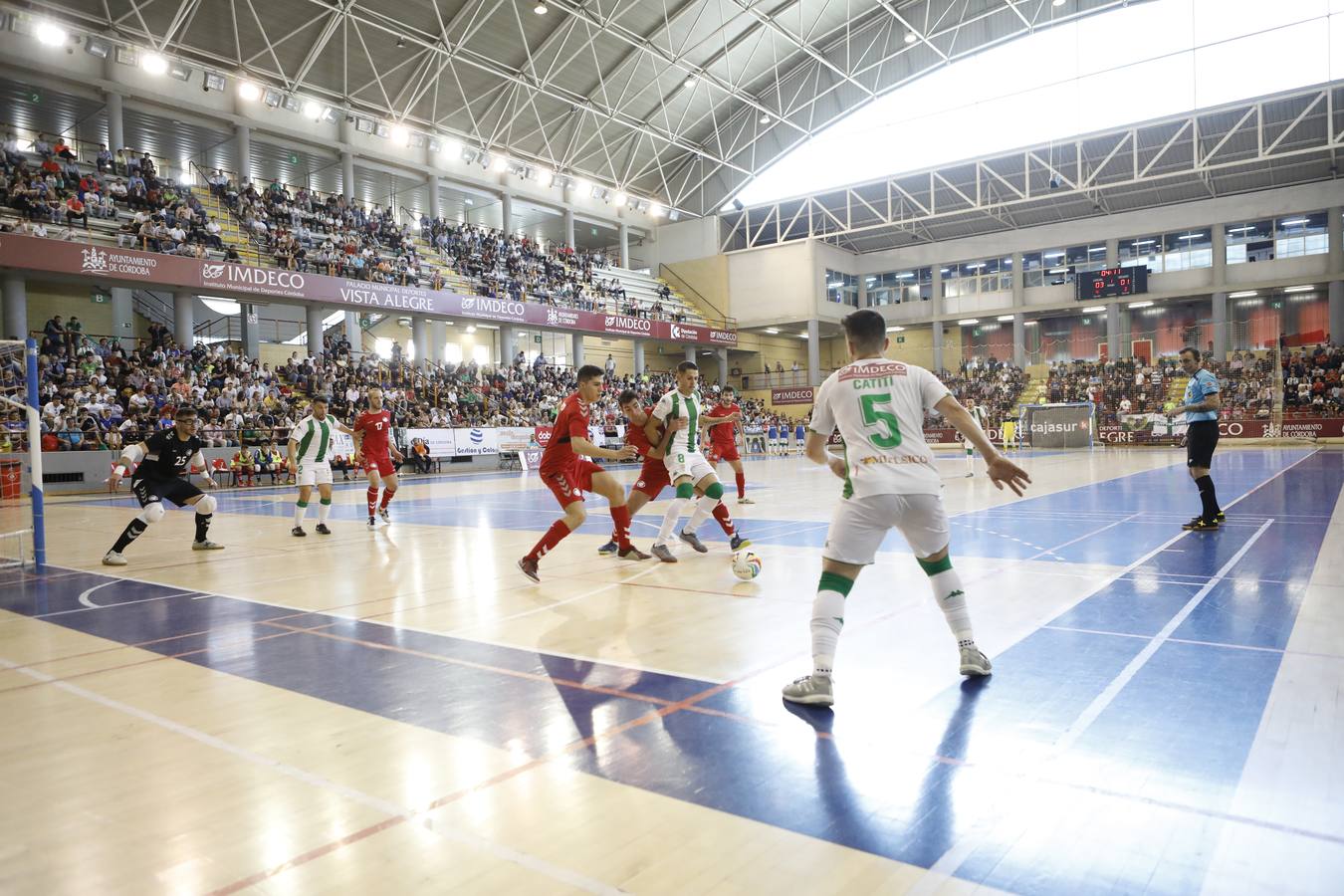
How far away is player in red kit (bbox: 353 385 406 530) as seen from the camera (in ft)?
41.6

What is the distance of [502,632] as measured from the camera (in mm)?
5535

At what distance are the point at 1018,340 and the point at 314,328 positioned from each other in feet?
128

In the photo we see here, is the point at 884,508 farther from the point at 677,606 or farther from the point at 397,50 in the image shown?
the point at 397,50

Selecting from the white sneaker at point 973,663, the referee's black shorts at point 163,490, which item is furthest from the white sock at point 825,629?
the referee's black shorts at point 163,490

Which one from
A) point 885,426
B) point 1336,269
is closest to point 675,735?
point 885,426

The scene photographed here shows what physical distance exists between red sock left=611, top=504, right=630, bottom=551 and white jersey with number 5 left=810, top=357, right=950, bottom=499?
14.7ft

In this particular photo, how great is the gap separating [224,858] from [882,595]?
4.87 metres

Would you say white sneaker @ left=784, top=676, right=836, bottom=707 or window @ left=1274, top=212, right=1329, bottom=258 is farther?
window @ left=1274, top=212, right=1329, bottom=258

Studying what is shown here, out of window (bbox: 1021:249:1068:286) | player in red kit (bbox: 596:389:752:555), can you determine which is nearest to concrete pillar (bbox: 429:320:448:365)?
window (bbox: 1021:249:1068:286)

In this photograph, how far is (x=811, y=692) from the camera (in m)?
3.89

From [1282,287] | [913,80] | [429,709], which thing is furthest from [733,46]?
[429,709]

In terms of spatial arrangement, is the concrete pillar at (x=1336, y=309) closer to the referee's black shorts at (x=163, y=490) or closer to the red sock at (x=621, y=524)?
the red sock at (x=621, y=524)

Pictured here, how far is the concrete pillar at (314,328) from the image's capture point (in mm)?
30250

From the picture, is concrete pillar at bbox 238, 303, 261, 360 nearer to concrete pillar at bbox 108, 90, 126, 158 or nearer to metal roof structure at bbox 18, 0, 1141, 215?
concrete pillar at bbox 108, 90, 126, 158
